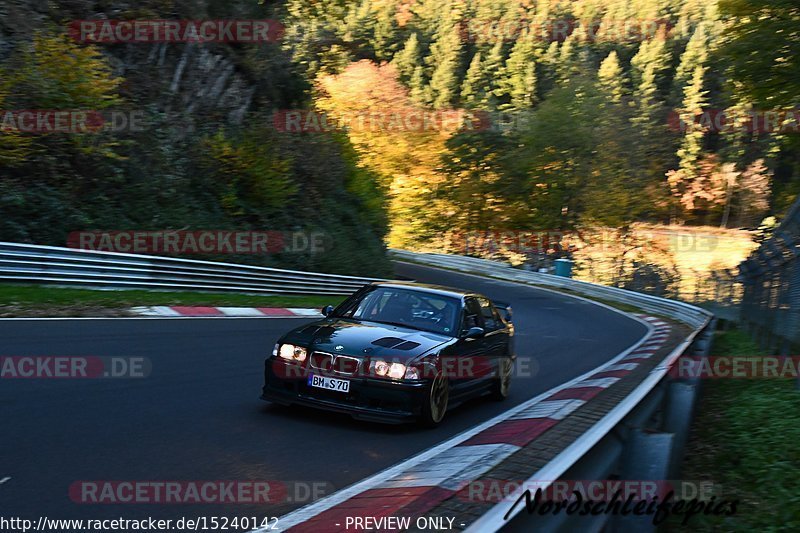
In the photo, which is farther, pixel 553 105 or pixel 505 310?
pixel 553 105

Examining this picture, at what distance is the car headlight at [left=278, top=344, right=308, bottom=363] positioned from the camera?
26.1ft

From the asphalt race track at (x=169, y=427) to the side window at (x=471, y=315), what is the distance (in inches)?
40.8

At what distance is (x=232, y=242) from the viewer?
2411 centimetres

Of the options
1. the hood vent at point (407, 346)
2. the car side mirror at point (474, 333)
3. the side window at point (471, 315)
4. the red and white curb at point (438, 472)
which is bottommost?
the red and white curb at point (438, 472)

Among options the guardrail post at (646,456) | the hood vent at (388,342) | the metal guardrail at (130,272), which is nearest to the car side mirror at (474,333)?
the hood vent at (388,342)

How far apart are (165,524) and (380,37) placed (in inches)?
4312

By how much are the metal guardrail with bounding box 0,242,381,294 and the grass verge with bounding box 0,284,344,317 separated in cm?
27

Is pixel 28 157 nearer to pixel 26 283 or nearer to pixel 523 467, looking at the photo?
pixel 26 283

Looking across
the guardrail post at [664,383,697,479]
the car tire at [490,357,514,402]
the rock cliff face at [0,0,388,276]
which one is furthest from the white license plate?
the rock cliff face at [0,0,388,276]

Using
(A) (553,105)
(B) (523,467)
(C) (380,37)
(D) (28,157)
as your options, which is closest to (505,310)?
(B) (523,467)

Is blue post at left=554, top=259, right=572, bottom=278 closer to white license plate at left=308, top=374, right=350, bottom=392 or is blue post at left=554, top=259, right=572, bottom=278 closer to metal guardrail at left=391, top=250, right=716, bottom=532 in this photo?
metal guardrail at left=391, top=250, right=716, bottom=532

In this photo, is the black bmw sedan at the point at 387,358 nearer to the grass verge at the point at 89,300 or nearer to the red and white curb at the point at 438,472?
the red and white curb at the point at 438,472

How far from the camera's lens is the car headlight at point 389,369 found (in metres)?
7.75

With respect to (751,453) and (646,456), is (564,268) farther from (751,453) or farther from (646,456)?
(646,456)
